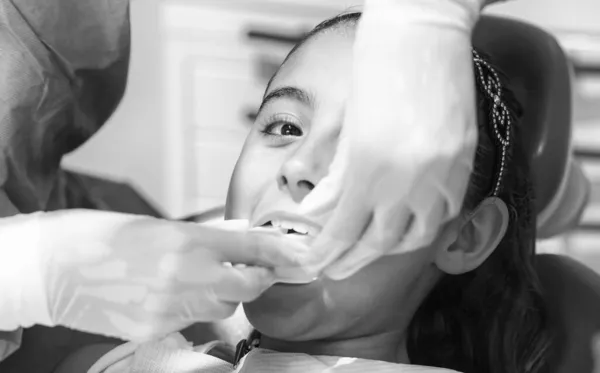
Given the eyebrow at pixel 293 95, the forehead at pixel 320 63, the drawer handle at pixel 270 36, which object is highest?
the forehead at pixel 320 63

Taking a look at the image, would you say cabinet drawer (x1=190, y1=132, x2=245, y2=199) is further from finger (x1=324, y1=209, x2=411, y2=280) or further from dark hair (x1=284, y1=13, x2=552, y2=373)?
finger (x1=324, y1=209, x2=411, y2=280)

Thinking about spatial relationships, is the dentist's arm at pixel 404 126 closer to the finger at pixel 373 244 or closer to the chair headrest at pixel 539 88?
the finger at pixel 373 244

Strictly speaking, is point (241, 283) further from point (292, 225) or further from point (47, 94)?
point (47, 94)

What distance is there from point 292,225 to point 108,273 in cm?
15

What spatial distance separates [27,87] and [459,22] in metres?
0.34

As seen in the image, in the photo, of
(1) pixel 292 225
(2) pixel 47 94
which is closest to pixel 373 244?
(1) pixel 292 225

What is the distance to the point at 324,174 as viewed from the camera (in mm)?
555

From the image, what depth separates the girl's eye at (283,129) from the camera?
24.5 inches

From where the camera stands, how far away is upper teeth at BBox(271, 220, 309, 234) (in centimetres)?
54

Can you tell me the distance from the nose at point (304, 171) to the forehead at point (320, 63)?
0.07 metres

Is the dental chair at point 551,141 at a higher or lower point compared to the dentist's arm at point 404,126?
lower

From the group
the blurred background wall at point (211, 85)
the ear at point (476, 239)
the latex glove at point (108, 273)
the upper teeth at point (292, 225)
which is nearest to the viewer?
the latex glove at point (108, 273)

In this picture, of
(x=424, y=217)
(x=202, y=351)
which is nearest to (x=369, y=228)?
(x=424, y=217)

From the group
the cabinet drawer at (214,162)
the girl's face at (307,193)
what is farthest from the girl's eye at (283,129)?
the cabinet drawer at (214,162)
